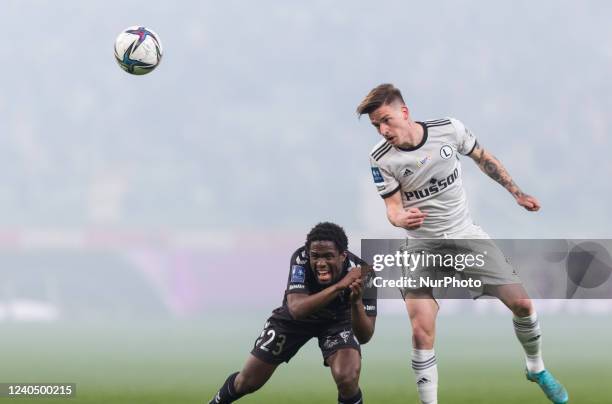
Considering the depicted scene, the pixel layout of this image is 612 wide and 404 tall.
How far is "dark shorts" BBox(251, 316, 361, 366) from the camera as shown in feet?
30.8

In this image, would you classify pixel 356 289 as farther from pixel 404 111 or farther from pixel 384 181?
pixel 404 111

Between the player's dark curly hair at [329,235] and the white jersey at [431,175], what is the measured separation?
772 millimetres

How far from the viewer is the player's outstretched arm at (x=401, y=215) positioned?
9.02 m

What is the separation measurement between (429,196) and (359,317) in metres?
1.59

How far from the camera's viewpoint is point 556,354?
79.6 feet

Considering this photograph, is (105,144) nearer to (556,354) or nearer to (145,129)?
(145,129)

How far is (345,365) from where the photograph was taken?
9078mm

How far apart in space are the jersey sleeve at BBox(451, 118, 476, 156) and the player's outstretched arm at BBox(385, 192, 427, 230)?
80 centimetres

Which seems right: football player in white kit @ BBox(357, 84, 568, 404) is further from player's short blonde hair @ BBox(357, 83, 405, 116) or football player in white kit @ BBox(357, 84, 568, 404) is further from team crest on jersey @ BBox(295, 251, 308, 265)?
team crest on jersey @ BBox(295, 251, 308, 265)

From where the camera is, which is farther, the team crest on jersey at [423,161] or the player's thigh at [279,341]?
the team crest on jersey at [423,161]

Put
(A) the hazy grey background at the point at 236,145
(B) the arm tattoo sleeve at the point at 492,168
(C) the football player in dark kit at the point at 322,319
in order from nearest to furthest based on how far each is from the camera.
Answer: (C) the football player in dark kit at the point at 322,319 → (B) the arm tattoo sleeve at the point at 492,168 → (A) the hazy grey background at the point at 236,145

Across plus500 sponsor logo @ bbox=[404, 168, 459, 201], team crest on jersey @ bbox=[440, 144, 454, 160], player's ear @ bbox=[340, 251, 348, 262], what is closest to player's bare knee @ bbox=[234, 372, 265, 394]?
player's ear @ bbox=[340, 251, 348, 262]

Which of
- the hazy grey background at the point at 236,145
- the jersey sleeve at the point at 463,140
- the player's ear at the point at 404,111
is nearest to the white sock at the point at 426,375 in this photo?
the jersey sleeve at the point at 463,140

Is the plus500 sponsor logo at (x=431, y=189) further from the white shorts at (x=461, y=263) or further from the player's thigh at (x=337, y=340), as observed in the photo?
the player's thigh at (x=337, y=340)
